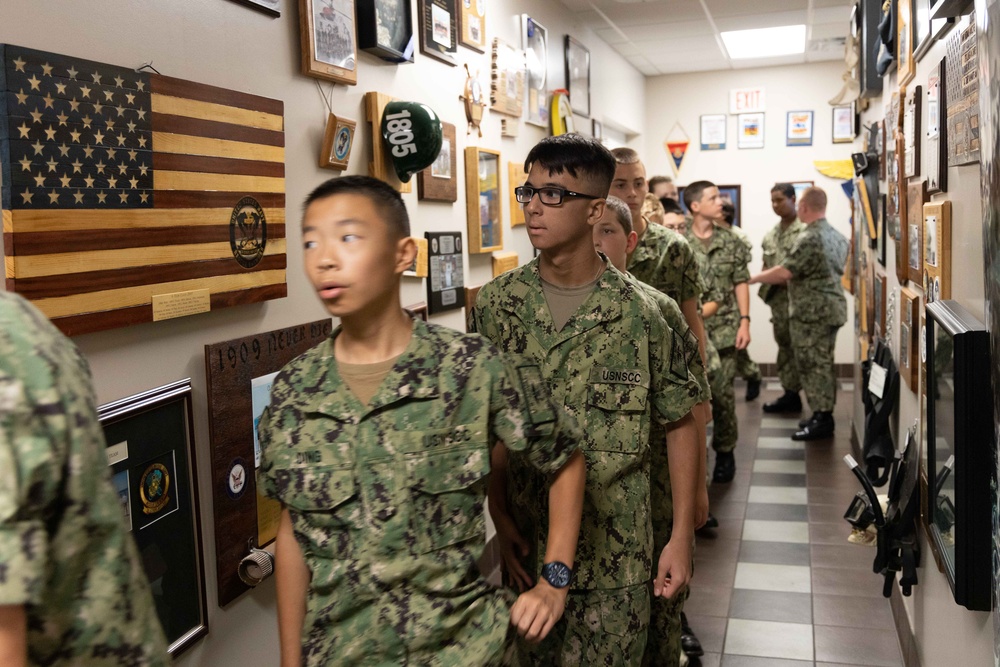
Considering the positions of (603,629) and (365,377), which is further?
(603,629)

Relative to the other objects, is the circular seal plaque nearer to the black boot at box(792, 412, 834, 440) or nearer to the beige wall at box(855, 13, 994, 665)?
the beige wall at box(855, 13, 994, 665)

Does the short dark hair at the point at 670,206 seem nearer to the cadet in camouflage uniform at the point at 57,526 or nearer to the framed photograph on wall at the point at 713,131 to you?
the framed photograph on wall at the point at 713,131

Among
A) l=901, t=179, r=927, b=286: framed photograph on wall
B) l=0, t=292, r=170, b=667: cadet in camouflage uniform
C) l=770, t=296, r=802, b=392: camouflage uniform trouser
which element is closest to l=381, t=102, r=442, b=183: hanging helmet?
l=901, t=179, r=927, b=286: framed photograph on wall

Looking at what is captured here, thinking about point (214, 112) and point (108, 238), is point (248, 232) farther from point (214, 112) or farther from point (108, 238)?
point (108, 238)

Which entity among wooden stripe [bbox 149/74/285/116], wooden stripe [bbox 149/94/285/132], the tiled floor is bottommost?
the tiled floor

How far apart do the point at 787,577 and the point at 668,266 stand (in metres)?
1.48

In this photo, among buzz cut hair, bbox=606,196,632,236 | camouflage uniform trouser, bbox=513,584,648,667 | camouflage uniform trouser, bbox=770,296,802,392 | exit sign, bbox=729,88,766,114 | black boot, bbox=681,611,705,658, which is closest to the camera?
camouflage uniform trouser, bbox=513,584,648,667

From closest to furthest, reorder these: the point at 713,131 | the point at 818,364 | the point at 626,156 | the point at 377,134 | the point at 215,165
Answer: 1. the point at 215,165
2. the point at 377,134
3. the point at 626,156
4. the point at 818,364
5. the point at 713,131

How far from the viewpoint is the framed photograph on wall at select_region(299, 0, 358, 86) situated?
2393 mm

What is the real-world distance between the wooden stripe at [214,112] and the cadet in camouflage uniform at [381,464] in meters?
0.62

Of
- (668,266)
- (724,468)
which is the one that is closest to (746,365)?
(724,468)

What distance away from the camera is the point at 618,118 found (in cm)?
750

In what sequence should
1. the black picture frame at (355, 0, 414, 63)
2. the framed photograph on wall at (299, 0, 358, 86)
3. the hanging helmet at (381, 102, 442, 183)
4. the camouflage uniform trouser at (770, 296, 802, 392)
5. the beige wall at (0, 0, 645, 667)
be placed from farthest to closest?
the camouflage uniform trouser at (770, 296, 802, 392), the hanging helmet at (381, 102, 442, 183), the black picture frame at (355, 0, 414, 63), the framed photograph on wall at (299, 0, 358, 86), the beige wall at (0, 0, 645, 667)

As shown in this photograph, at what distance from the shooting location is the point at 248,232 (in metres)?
2.12
